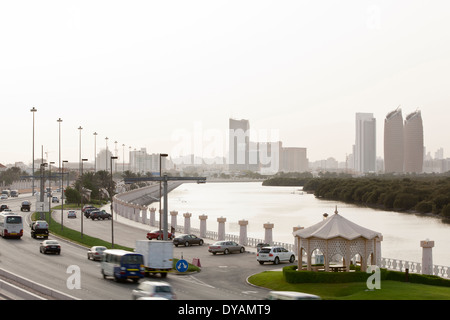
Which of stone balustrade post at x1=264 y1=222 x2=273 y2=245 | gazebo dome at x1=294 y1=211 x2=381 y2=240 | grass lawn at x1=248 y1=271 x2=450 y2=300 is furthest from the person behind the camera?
stone balustrade post at x1=264 y1=222 x2=273 y2=245

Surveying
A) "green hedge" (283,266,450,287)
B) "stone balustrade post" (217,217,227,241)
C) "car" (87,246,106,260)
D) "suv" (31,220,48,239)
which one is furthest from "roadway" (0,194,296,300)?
"green hedge" (283,266,450,287)

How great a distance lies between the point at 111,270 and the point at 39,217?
56.3 metres

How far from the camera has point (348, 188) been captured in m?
190

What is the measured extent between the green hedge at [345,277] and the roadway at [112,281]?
240 cm

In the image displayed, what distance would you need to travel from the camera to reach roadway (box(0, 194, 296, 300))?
34781 mm

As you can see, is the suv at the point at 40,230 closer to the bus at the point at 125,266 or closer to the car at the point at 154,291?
the bus at the point at 125,266

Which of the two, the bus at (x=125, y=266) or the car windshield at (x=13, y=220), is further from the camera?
the car windshield at (x=13, y=220)

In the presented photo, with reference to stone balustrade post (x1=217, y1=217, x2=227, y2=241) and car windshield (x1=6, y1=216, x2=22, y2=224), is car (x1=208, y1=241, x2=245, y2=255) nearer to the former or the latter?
stone balustrade post (x1=217, y1=217, x2=227, y2=241)

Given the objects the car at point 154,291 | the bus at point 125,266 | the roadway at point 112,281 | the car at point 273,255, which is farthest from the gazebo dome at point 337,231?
the car at point 154,291

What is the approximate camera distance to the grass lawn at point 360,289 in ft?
112

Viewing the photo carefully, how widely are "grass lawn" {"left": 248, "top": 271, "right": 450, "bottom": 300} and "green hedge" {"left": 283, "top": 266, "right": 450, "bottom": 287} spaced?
1.39 ft

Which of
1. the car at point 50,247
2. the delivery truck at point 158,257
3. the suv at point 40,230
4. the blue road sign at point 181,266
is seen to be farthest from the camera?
the suv at point 40,230

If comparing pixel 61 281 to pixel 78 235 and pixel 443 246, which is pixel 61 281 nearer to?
pixel 78 235
